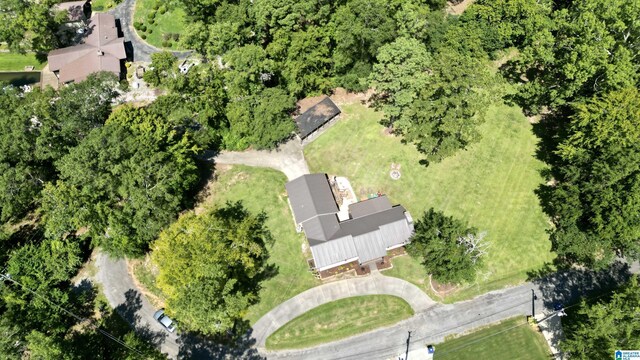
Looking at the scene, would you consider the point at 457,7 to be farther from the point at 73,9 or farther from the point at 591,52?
the point at 73,9

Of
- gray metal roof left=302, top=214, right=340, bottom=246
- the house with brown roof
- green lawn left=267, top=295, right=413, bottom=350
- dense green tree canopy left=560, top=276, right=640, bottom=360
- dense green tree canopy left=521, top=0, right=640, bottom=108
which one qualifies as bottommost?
dense green tree canopy left=560, top=276, right=640, bottom=360

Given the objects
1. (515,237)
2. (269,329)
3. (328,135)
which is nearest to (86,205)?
(269,329)

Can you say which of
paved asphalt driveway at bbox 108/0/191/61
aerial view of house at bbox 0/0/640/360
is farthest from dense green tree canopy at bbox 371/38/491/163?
paved asphalt driveway at bbox 108/0/191/61

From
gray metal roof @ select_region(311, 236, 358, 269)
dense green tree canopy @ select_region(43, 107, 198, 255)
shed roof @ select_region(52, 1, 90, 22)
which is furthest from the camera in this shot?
shed roof @ select_region(52, 1, 90, 22)

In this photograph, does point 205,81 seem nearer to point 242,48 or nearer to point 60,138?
point 242,48

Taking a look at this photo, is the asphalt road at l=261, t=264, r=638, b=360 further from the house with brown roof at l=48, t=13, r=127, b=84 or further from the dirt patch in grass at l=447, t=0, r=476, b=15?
the house with brown roof at l=48, t=13, r=127, b=84

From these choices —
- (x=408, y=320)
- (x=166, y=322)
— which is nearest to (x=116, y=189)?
(x=166, y=322)

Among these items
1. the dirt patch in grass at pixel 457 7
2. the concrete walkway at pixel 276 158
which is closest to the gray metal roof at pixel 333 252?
the concrete walkway at pixel 276 158

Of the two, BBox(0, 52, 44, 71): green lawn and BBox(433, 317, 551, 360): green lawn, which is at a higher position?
BBox(0, 52, 44, 71): green lawn
